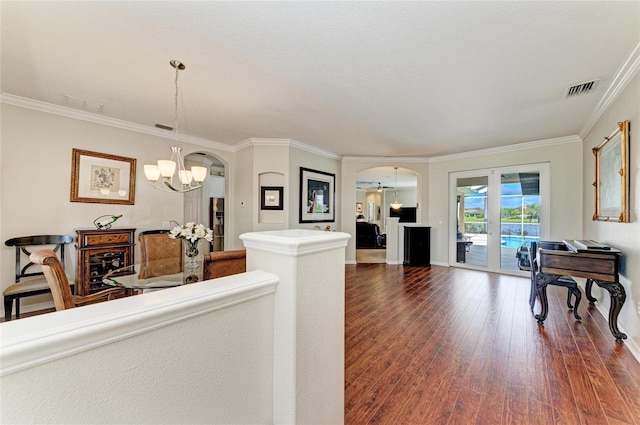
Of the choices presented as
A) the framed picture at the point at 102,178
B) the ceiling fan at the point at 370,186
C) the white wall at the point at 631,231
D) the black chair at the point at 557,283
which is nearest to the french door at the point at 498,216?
the black chair at the point at 557,283

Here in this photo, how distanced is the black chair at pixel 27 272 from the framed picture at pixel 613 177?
5814mm

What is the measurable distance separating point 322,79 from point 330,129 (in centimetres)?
160

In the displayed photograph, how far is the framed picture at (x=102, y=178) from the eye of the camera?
3521mm

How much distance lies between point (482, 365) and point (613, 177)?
8.51 feet

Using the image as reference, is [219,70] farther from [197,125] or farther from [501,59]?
[501,59]

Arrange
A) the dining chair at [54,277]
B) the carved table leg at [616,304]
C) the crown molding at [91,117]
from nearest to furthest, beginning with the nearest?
the dining chair at [54,277] < the carved table leg at [616,304] < the crown molding at [91,117]

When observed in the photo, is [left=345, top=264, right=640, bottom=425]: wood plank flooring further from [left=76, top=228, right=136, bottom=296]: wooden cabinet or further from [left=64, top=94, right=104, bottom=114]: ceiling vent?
[left=64, top=94, right=104, bottom=114]: ceiling vent

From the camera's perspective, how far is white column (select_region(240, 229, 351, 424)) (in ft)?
3.55

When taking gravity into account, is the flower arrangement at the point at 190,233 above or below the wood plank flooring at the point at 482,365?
above

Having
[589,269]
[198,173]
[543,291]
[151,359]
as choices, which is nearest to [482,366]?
[543,291]

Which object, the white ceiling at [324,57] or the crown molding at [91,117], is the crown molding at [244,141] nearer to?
the crown molding at [91,117]

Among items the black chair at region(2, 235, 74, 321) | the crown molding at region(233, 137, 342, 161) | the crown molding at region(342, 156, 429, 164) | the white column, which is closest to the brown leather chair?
the white column

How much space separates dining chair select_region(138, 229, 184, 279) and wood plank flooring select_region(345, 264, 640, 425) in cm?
194

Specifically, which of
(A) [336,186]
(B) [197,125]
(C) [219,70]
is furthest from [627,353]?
(B) [197,125]
